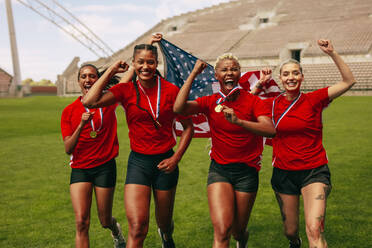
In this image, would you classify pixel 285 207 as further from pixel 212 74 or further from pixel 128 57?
pixel 128 57

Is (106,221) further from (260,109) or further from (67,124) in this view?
(260,109)

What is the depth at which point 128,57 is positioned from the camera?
5969 centimetres

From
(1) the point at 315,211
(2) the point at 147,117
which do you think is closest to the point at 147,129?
(2) the point at 147,117

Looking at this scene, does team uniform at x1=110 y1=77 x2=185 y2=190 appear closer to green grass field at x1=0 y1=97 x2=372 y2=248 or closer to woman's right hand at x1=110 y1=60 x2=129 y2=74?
woman's right hand at x1=110 y1=60 x2=129 y2=74

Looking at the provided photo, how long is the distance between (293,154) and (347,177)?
16.1 ft

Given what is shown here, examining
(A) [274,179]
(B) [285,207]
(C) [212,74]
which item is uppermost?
(C) [212,74]

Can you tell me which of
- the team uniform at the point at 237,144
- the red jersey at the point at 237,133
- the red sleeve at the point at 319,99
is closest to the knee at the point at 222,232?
the team uniform at the point at 237,144

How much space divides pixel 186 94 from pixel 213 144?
0.64 m

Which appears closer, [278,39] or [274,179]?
[274,179]

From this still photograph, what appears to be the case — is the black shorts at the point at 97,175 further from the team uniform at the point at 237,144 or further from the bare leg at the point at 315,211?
the bare leg at the point at 315,211

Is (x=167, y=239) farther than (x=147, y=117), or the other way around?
(x=167, y=239)

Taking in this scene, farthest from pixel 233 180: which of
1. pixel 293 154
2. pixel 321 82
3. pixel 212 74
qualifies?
pixel 321 82

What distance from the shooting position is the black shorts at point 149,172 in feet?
14.1

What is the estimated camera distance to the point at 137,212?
4.07 m
